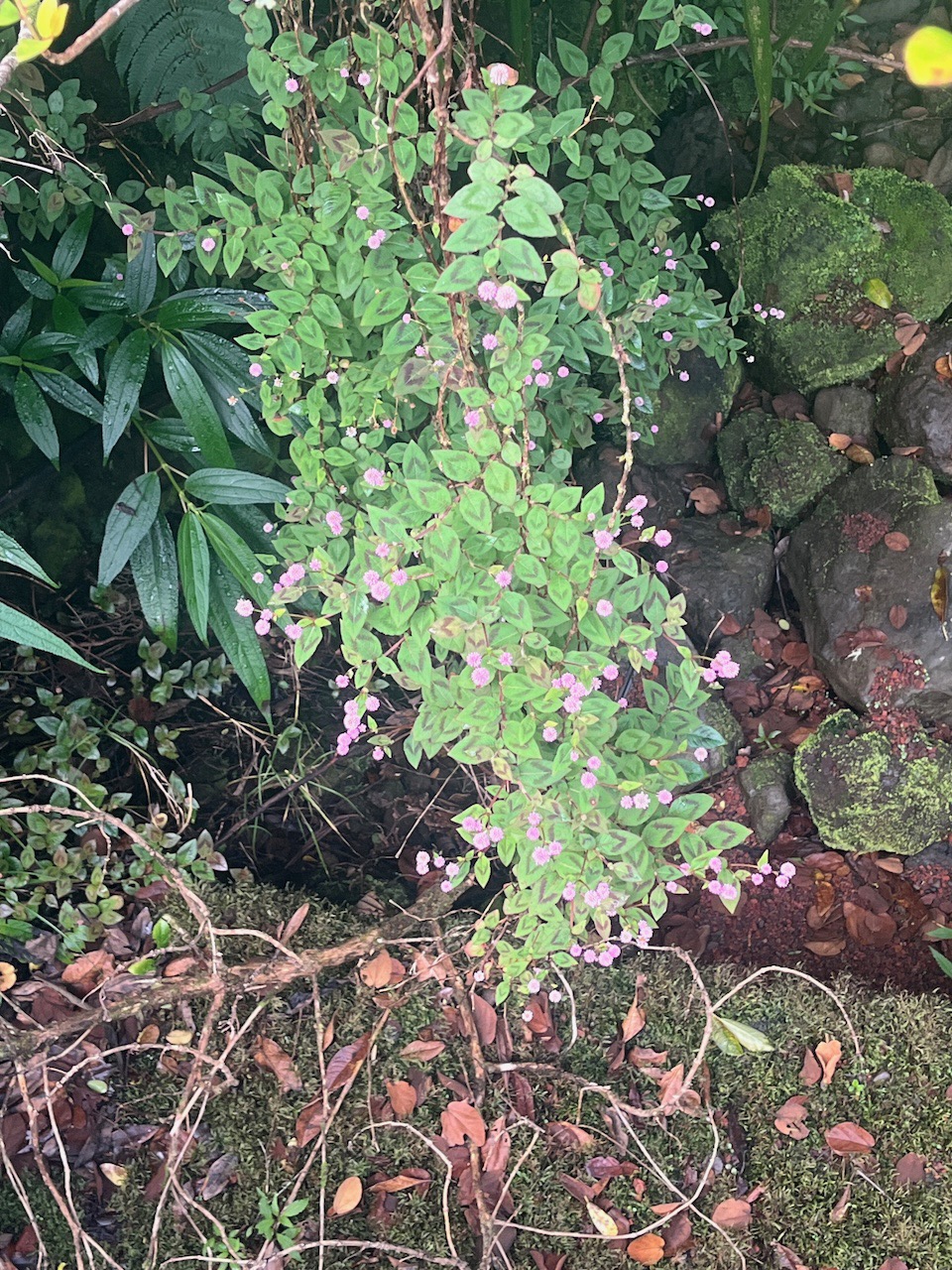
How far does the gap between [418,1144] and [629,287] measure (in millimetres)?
1574

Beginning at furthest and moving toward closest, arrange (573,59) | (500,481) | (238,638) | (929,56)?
(238,638) < (573,59) < (500,481) < (929,56)

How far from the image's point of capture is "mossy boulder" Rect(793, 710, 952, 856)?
5.85ft

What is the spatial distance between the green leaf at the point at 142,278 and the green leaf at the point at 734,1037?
153 cm

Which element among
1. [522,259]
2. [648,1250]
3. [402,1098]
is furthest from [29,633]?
[648,1250]

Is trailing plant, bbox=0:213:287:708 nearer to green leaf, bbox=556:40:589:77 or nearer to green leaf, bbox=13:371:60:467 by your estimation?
green leaf, bbox=13:371:60:467

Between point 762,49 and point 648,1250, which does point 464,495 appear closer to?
point 762,49

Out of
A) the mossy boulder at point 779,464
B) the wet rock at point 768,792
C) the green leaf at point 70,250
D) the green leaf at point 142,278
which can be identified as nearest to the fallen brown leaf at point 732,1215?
A: the wet rock at point 768,792

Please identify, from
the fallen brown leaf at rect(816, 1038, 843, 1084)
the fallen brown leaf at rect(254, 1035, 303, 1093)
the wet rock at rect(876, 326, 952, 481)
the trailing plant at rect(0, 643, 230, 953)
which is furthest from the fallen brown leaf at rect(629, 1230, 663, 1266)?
the wet rock at rect(876, 326, 952, 481)

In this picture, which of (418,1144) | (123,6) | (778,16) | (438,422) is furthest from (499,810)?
(778,16)

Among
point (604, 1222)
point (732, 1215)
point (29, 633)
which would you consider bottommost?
point (732, 1215)

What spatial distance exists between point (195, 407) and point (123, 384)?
0.12 m

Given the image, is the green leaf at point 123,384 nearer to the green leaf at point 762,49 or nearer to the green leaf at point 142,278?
the green leaf at point 142,278

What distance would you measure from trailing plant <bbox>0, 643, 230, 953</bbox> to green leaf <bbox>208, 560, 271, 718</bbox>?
285 millimetres

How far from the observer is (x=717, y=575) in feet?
6.32
